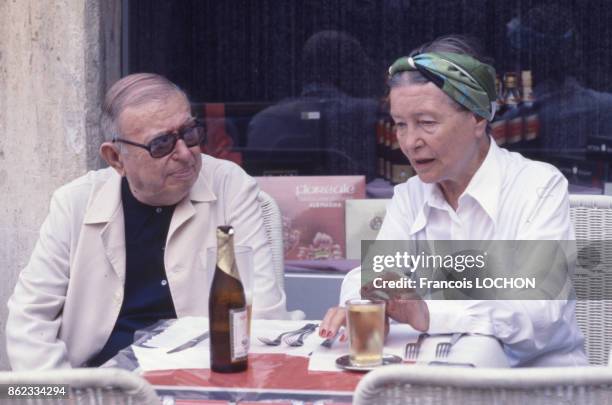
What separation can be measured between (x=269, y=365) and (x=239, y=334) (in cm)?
11


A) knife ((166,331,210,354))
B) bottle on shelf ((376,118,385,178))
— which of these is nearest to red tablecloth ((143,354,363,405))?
knife ((166,331,210,354))

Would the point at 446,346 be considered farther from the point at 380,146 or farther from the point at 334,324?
the point at 380,146

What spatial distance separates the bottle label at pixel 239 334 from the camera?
8.30 ft

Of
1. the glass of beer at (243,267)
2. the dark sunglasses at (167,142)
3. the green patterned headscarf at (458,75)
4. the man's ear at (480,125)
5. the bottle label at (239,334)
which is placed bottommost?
the bottle label at (239,334)

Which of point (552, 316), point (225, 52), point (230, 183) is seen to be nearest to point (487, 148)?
point (552, 316)

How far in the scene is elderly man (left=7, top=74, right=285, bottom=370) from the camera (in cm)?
342

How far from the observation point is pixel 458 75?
3227 mm

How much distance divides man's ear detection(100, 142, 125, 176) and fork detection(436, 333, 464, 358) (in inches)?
52.9

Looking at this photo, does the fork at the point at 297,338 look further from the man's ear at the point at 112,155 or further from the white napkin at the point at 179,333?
the man's ear at the point at 112,155

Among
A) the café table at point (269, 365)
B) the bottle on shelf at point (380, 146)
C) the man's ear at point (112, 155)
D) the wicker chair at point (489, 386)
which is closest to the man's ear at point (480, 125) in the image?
the café table at point (269, 365)

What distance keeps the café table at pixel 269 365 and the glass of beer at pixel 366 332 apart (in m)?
0.06

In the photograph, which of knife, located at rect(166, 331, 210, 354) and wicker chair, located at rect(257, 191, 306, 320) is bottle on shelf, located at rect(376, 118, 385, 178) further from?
knife, located at rect(166, 331, 210, 354)

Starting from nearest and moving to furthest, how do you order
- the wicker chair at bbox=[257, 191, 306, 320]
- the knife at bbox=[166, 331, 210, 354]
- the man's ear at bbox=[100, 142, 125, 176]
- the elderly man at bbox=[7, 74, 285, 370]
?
the knife at bbox=[166, 331, 210, 354], the elderly man at bbox=[7, 74, 285, 370], the man's ear at bbox=[100, 142, 125, 176], the wicker chair at bbox=[257, 191, 306, 320]

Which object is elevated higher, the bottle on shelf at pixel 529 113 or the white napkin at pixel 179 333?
the bottle on shelf at pixel 529 113
